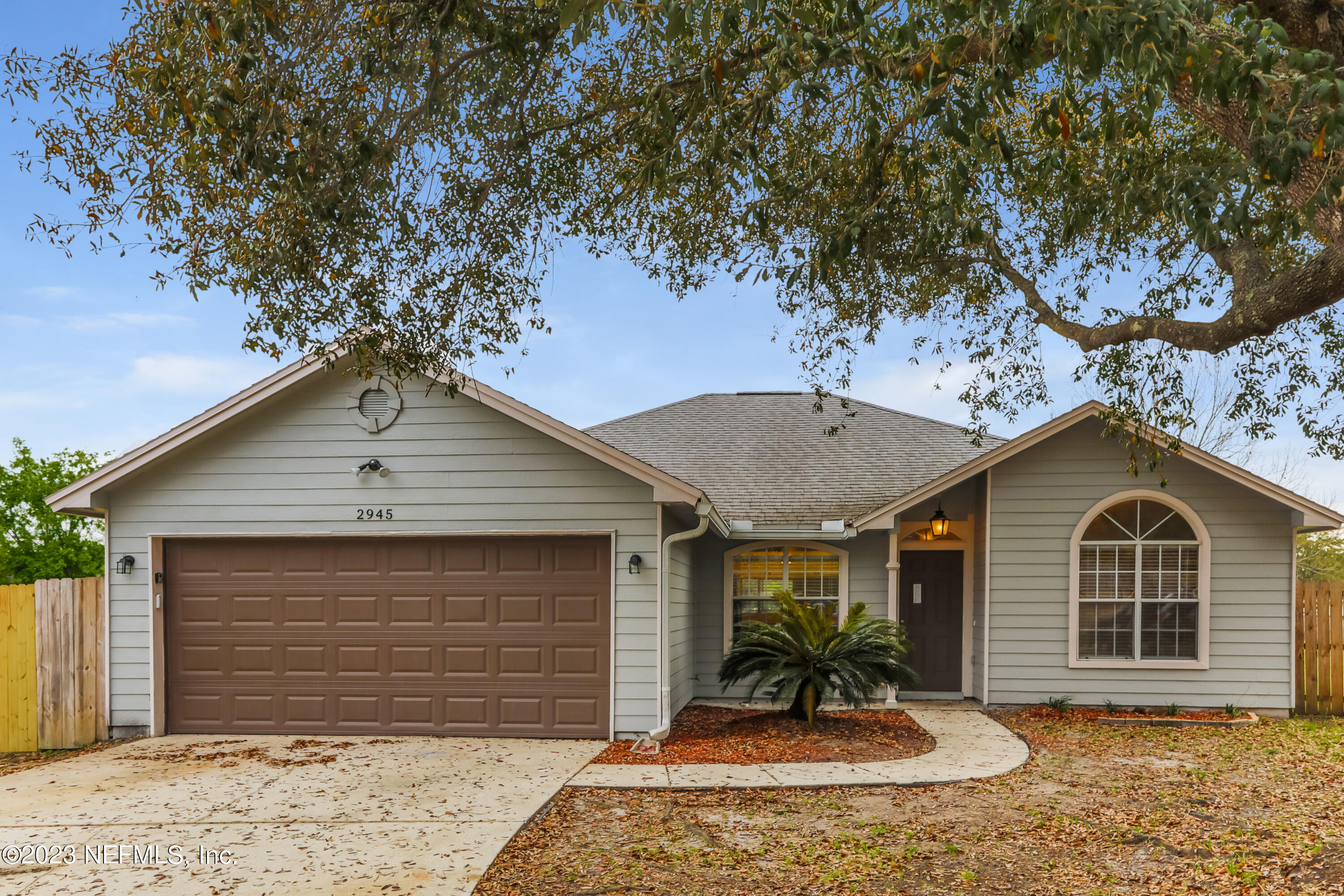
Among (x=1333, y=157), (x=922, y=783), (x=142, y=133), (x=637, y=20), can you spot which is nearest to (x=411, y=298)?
(x=142, y=133)

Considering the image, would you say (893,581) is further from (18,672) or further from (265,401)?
(18,672)

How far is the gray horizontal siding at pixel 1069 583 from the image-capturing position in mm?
11500

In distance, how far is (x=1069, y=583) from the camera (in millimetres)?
11703

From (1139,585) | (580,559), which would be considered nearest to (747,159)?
(580,559)

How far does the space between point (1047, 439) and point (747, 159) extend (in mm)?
6266

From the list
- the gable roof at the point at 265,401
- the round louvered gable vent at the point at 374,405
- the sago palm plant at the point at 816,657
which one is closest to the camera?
the gable roof at the point at 265,401

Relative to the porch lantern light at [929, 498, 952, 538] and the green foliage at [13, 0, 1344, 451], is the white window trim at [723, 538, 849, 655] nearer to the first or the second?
the porch lantern light at [929, 498, 952, 538]

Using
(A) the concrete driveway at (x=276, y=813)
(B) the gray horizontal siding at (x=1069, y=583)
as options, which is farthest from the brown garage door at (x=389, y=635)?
(B) the gray horizontal siding at (x=1069, y=583)

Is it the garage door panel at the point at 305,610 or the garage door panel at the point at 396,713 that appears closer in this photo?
the garage door panel at the point at 396,713

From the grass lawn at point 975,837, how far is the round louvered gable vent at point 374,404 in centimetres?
465

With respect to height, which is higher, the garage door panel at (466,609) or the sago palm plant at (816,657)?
the garage door panel at (466,609)

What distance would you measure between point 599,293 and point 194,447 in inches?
218

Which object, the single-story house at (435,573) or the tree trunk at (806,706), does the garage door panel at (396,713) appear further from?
the tree trunk at (806,706)

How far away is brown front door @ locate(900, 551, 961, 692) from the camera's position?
42.4ft
